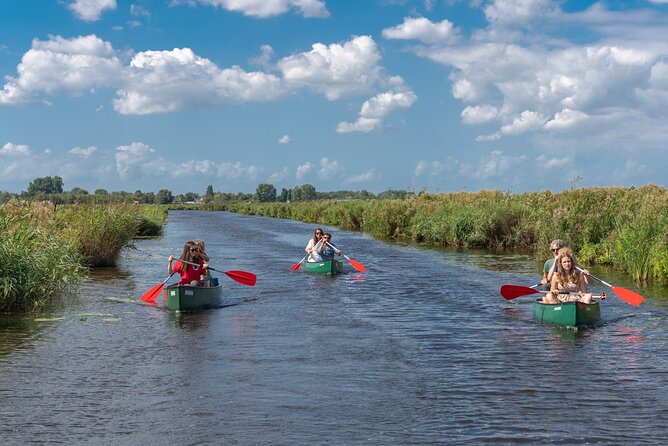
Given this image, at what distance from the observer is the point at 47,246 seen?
1596 centimetres

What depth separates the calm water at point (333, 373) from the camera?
25.4ft

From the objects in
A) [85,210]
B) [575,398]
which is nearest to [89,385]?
[575,398]

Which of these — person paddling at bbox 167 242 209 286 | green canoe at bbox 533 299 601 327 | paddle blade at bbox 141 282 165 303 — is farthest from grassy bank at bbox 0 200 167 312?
green canoe at bbox 533 299 601 327

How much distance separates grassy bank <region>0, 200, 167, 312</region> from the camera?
14.0 m

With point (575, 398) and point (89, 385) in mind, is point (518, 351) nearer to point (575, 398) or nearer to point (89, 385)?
point (575, 398)

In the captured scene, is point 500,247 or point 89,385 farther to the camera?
point 500,247

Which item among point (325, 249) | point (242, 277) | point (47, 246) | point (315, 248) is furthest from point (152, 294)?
point (325, 249)

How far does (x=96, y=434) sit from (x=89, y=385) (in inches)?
82.9

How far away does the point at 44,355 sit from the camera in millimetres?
11219

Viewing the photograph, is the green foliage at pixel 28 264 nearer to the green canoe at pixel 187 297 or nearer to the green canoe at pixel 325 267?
the green canoe at pixel 187 297

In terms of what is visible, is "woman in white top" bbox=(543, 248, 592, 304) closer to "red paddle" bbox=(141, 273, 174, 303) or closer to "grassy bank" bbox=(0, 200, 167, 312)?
"red paddle" bbox=(141, 273, 174, 303)

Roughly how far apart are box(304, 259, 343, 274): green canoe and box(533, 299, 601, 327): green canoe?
951cm

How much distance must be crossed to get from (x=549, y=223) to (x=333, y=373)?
1818cm

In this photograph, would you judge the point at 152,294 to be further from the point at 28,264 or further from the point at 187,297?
the point at 28,264
